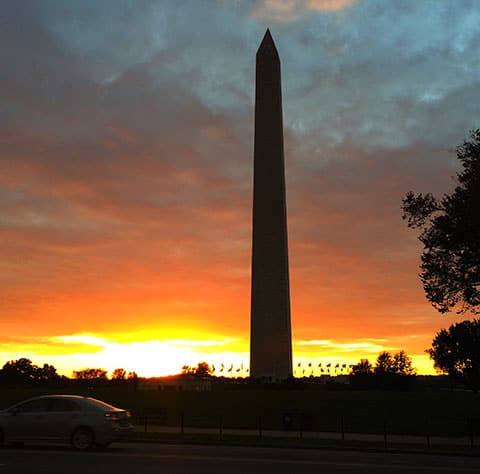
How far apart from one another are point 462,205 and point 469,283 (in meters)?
4.47

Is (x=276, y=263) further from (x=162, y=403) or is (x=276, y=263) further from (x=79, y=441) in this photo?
(x=79, y=441)

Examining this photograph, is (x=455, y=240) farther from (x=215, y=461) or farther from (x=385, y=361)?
(x=385, y=361)

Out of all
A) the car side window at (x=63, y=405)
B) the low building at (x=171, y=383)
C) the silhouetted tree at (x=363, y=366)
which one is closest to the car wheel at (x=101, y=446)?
the car side window at (x=63, y=405)

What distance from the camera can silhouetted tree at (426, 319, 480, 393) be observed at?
273ft

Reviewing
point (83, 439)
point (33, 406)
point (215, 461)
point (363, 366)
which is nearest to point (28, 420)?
point (33, 406)

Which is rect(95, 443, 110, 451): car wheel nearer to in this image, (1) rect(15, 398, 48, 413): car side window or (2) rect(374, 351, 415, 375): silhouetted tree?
(1) rect(15, 398, 48, 413): car side window

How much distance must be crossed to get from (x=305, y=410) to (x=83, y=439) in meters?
27.1

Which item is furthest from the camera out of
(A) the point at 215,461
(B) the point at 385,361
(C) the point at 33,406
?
(B) the point at 385,361

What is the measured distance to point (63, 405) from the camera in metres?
23.4

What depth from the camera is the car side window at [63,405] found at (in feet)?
76.5

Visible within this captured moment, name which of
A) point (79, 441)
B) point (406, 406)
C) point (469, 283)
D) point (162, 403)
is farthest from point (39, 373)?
point (79, 441)

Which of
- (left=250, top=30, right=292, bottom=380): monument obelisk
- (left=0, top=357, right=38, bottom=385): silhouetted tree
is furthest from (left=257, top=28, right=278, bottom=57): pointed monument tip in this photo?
(left=0, top=357, right=38, bottom=385): silhouetted tree

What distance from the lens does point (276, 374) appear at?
6762 cm


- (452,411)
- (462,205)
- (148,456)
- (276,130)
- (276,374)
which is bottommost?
(148,456)
